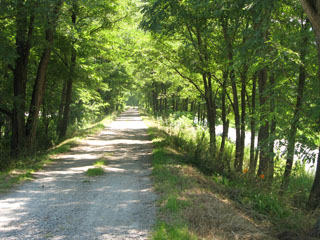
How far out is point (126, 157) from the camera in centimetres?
1242

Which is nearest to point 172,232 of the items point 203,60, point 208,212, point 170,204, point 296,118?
point 208,212

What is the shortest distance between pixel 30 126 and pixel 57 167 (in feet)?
12.0

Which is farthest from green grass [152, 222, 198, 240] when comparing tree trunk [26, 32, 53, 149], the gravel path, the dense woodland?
tree trunk [26, 32, 53, 149]

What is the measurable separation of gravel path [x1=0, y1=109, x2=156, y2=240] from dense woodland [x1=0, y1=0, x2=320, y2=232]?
8.98ft

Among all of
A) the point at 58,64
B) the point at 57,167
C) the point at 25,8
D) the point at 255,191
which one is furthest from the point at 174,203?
the point at 58,64

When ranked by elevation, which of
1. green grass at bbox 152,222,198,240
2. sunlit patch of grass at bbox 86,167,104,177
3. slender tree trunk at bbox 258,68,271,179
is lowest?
sunlit patch of grass at bbox 86,167,104,177

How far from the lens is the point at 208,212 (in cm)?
529

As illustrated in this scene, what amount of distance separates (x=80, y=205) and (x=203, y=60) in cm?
826

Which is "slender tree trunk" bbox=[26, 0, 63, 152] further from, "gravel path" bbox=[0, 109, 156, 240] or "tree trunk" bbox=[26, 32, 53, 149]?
"gravel path" bbox=[0, 109, 156, 240]

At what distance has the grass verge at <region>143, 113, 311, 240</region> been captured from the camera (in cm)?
465

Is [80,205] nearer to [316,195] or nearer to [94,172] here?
[94,172]

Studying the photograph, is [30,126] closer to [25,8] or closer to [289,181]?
[25,8]

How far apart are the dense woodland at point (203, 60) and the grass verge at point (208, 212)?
4.25 ft

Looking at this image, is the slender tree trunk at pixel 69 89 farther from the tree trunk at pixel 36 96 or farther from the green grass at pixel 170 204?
the green grass at pixel 170 204
